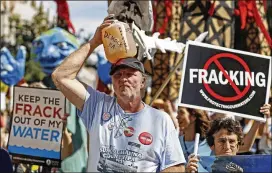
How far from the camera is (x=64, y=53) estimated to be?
427 inches

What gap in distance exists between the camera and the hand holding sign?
12.5 meters

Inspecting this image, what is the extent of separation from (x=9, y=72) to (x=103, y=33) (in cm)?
783

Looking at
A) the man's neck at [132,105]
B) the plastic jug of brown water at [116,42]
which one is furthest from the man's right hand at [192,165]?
the plastic jug of brown water at [116,42]

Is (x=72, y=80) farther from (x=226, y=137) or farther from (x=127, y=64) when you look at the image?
(x=226, y=137)

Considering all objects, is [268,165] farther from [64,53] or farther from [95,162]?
[64,53]

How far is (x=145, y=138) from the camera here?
14.9 ft

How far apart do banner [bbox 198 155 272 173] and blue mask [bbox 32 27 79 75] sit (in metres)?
5.67

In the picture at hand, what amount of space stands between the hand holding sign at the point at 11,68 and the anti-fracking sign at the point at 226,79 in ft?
21.6

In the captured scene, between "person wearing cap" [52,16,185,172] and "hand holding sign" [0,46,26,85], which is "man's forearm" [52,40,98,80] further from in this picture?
"hand holding sign" [0,46,26,85]

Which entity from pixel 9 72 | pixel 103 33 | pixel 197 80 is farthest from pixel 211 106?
pixel 9 72

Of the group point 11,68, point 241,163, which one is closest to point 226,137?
point 241,163

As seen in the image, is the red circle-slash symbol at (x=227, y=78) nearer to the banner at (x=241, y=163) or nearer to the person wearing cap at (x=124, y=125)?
the banner at (x=241, y=163)

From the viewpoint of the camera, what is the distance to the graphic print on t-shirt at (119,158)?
14.8 feet

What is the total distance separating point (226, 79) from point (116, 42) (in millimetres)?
1665
